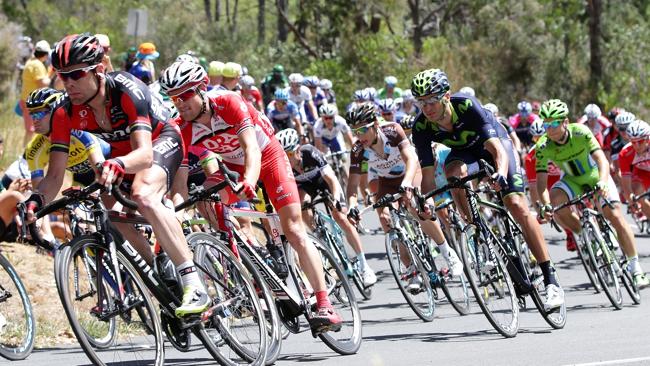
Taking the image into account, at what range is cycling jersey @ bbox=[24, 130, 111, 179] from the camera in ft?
26.0

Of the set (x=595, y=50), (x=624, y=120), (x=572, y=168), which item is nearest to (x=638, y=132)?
(x=624, y=120)

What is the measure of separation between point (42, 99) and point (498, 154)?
4170 mm

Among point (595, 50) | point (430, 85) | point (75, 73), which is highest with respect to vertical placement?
point (75, 73)

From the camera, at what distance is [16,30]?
29203mm

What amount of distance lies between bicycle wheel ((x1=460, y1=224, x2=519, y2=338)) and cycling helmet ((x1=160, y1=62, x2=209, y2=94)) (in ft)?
9.36

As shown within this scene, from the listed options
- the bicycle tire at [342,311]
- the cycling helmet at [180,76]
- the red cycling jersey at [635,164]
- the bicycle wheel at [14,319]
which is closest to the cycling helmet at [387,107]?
the red cycling jersey at [635,164]

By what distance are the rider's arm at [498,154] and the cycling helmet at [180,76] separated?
9.30ft

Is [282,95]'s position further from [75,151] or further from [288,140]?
[75,151]

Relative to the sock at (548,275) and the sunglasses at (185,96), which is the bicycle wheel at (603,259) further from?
the sunglasses at (185,96)

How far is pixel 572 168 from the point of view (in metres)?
12.9

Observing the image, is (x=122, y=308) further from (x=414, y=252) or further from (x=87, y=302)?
(x=414, y=252)

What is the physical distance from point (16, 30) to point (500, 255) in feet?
71.3

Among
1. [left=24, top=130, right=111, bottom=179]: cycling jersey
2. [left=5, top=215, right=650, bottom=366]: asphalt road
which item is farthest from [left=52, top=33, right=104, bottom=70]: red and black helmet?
[left=5, top=215, right=650, bottom=366]: asphalt road

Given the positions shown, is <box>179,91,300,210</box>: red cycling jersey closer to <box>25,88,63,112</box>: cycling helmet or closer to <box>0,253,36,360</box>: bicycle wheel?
<box>0,253,36,360</box>: bicycle wheel
